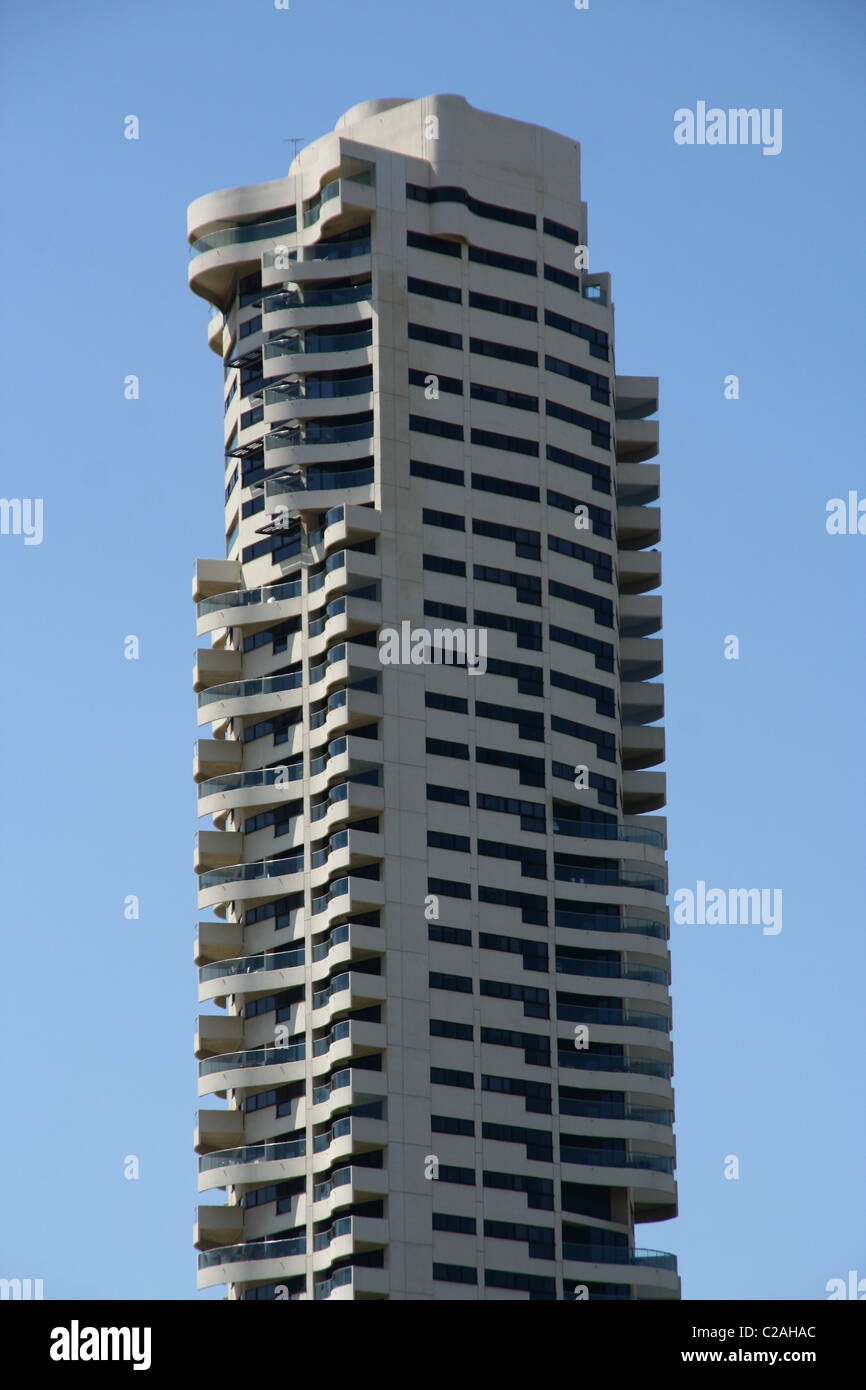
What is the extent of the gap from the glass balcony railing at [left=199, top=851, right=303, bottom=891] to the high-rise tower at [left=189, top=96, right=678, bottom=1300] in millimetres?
198

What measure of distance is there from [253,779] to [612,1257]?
33.4 meters

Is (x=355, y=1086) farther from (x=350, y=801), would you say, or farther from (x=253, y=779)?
(x=253, y=779)

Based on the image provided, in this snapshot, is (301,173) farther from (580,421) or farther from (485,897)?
(485,897)

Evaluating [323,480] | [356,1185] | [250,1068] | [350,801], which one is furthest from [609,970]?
[323,480]

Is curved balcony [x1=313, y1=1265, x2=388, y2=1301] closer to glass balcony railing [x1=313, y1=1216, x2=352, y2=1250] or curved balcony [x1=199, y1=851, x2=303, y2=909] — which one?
glass balcony railing [x1=313, y1=1216, x2=352, y2=1250]

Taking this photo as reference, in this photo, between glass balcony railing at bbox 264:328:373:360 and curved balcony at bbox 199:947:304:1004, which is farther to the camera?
glass balcony railing at bbox 264:328:373:360

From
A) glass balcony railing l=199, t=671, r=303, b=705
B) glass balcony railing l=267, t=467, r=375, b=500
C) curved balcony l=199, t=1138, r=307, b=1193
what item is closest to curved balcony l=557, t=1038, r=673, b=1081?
curved balcony l=199, t=1138, r=307, b=1193

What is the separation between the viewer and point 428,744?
160 meters

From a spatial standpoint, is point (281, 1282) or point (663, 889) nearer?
point (281, 1282)

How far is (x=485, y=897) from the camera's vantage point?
6275 inches

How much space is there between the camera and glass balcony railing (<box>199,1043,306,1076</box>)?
157 m
